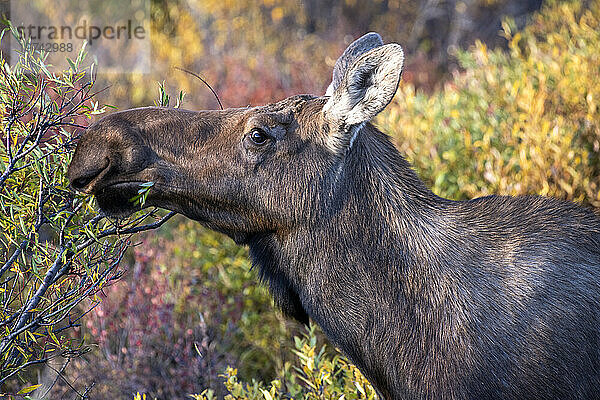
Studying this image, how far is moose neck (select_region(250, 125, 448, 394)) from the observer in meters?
2.67

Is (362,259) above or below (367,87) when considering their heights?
below

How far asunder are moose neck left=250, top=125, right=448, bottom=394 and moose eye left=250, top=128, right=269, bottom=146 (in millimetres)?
311

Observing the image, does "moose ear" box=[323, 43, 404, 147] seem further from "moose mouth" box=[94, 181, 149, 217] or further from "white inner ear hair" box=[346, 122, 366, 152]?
"moose mouth" box=[94, 181, 149, 217]

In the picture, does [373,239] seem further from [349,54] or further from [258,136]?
[349,54]

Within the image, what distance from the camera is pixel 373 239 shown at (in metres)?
2.71

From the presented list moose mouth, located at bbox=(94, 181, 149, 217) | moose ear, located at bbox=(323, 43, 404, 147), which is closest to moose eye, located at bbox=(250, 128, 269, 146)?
moose ear, located at bbox=(323, 43, 404, 147)

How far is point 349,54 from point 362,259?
92 centimetres

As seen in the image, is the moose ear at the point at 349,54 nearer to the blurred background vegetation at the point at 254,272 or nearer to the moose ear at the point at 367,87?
the moose ear at the point at 367,87

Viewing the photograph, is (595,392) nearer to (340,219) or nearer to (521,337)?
(521,337)

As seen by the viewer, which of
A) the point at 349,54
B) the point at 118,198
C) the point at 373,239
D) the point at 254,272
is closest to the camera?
the point at 118,198

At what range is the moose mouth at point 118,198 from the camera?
256 cm

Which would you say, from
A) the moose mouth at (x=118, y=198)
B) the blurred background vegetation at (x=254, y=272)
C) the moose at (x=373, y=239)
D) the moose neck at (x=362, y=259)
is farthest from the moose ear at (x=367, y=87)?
the blurred background vegetation at (x=254, y=272)

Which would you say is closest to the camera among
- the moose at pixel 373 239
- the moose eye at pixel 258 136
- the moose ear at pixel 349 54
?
the moose at pixel 373 239

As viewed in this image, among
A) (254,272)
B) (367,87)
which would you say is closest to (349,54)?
(367,87)
